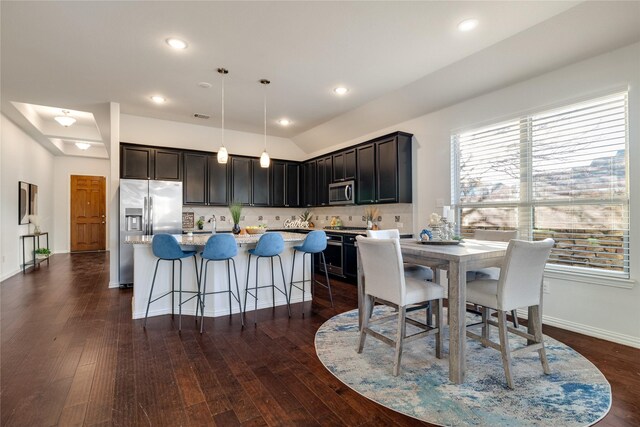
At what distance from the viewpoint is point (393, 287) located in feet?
7.57

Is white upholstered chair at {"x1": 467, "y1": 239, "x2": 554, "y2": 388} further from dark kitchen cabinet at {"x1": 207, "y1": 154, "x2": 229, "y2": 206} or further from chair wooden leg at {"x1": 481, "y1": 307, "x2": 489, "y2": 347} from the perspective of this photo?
dark kitchen cabinet at {"x1": 207, "y1": 154, "x2": 229, "y2": 206}

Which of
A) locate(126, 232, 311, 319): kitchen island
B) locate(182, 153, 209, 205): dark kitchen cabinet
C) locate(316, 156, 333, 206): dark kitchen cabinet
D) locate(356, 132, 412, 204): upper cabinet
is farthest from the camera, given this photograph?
locate(316, 156, 333, 206): dark kitchen cabinet

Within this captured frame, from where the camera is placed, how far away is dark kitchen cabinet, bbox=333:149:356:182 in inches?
221

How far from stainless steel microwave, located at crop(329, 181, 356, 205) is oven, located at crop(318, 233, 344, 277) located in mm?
672

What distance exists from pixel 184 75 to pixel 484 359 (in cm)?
428

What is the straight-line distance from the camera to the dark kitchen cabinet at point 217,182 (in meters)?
6.02

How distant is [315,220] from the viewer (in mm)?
7230

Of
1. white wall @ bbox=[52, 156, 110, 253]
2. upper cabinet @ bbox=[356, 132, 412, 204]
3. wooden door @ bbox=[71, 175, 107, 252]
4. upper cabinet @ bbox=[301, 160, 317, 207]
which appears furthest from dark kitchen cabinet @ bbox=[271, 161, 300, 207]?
white wall @ bbox=[52, 156, 110, 253]

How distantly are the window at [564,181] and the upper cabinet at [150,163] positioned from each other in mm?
4828

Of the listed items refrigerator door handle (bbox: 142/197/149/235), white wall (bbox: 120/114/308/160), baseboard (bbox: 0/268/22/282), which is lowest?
baseboard (bbox: 0/268/22/282)

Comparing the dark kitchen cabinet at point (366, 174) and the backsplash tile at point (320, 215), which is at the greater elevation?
the dark kitchen cabinet at point (366, 174)

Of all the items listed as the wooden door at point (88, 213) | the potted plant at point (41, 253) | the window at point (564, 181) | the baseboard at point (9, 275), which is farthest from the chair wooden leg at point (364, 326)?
the wooden door at point (88, 213)

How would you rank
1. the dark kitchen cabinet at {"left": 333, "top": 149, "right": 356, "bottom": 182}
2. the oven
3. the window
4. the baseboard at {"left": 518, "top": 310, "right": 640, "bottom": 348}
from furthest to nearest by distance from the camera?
the dark kitchen cabinet at {"left": 333, "top": 149, "right": 356, "bottom": 182}, the oven, the window, the baseboard at {"left": 518, "top": 310, "right": 640, "bottom": 348}

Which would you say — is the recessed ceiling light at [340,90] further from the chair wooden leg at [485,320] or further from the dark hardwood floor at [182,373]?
the chair wooden leg at [485,320]
